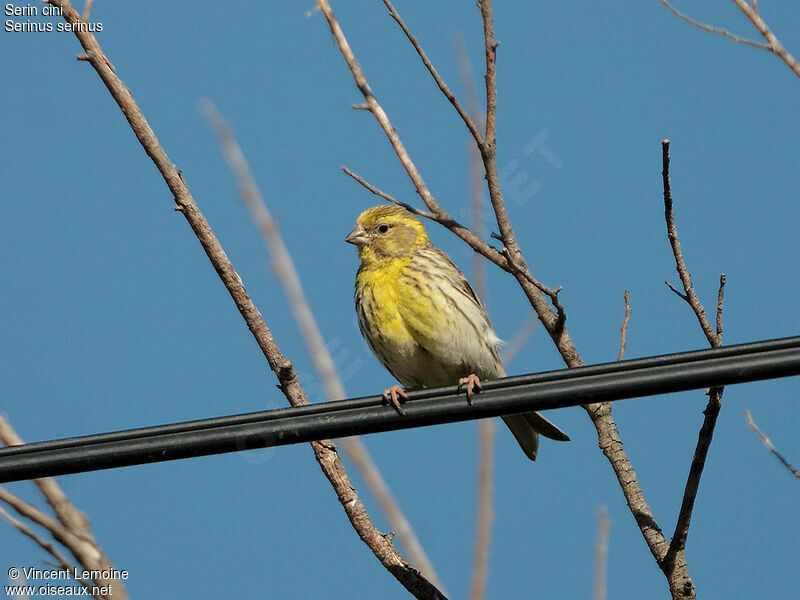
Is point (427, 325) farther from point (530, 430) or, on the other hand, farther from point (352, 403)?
point (352, 403)

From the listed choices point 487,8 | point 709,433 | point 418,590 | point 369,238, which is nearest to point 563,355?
point 709,433

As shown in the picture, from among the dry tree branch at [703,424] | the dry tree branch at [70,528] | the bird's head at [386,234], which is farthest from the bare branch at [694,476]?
the bird's head at [386,234]

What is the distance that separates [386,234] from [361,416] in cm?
370

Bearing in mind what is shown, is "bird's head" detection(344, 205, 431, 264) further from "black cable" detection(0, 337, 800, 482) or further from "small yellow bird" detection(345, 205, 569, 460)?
"black cable" detection(0, 337, 800, 482)

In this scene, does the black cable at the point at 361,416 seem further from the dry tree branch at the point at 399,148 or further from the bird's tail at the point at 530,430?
the bird's tail at the point at 530,430

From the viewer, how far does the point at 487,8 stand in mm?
5859

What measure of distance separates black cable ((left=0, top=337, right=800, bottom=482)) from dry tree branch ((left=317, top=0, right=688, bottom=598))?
1.29 meters

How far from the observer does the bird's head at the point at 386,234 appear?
26.0 ft

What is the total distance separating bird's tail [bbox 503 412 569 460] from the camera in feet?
24.2

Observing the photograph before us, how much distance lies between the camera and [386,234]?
812 cm

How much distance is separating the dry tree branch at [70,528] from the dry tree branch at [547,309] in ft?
8.25

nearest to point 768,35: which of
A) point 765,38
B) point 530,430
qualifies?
point 765,38

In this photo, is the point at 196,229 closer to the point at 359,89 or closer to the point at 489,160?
the point at 359,89

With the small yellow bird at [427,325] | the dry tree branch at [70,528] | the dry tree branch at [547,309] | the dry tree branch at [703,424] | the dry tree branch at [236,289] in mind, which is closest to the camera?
the dry tree branch at [70,528]
